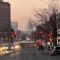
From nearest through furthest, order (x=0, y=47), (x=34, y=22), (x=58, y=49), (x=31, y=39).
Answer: (x=58, y=49), (x=0, y=47), (x=34, y=22), (x=31, y=39)

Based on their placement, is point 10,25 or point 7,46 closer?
point 7,46

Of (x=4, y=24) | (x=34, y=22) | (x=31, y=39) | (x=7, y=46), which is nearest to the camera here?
(x=7, y=46)

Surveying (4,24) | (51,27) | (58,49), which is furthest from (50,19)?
(4,24)

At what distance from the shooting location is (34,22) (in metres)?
85.9

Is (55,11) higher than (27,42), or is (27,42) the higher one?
(55,11)

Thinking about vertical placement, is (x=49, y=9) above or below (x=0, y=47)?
above

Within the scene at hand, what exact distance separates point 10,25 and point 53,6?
2279 inches

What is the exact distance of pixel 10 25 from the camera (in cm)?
13862

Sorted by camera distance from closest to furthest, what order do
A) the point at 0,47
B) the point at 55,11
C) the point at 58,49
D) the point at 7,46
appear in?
1. the point at 58,49
2. the point at 0,47
3. the point at 7,46
4. the point at 55,11

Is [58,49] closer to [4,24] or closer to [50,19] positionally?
[50,19]

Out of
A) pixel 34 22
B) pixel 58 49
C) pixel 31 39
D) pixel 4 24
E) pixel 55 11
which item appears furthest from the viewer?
pixel 31 39

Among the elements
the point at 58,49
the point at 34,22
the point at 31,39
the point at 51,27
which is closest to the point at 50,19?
the point at 51,27

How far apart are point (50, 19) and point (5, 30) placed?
212 feet

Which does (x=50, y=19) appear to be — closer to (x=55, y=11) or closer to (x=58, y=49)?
(x=55, y=11)
